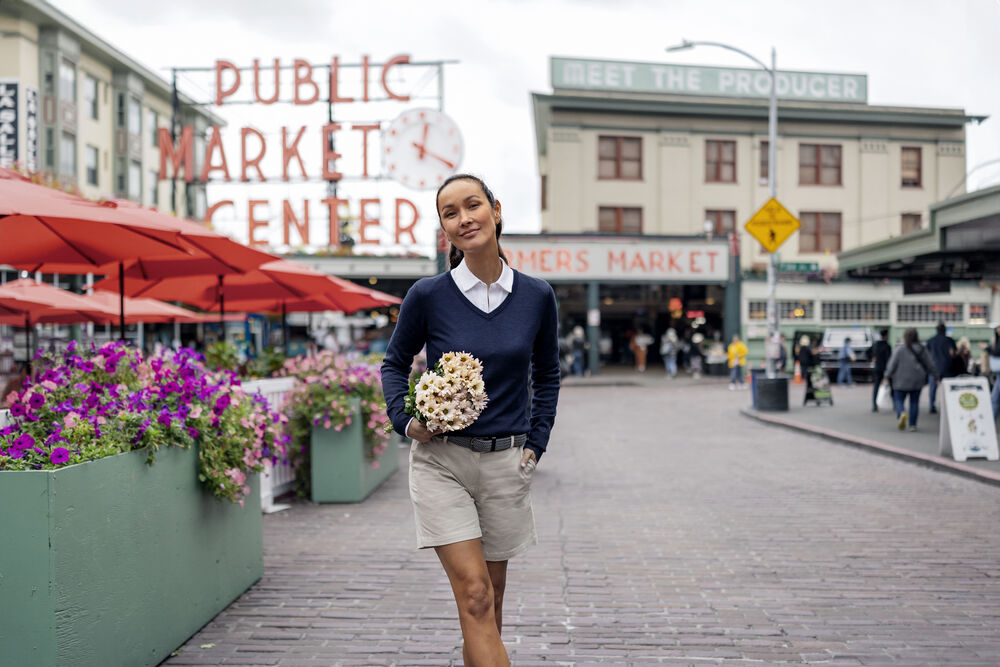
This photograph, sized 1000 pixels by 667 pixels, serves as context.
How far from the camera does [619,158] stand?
3403 centimetres

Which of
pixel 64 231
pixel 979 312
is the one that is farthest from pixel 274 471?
pixel 979 312

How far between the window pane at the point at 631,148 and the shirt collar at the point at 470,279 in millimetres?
32183

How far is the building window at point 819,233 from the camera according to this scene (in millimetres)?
35125

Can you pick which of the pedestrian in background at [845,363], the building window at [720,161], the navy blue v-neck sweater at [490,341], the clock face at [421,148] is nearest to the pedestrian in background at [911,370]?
the navy blue v-neck sweater at [490,341]

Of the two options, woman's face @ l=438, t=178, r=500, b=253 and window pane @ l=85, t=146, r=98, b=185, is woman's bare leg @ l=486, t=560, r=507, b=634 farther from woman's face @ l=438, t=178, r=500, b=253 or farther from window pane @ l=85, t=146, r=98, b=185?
window pane @ l=85, t=146, r=98, b=185

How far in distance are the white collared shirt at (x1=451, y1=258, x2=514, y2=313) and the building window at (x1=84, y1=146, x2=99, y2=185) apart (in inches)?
1375

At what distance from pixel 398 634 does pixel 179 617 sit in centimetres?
107

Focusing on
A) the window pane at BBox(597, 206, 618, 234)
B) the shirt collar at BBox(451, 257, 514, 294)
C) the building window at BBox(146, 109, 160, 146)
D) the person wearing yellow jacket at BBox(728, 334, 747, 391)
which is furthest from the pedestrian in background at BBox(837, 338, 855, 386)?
the building window at BBox(146, 109, 160, 146)

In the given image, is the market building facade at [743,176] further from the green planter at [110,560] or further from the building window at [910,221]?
the green planter at [110,560]

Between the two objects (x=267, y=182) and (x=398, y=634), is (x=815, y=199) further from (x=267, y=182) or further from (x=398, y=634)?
(x=398, y=634)

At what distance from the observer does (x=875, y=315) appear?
114 feet

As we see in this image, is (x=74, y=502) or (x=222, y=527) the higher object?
(x=74, y=502)

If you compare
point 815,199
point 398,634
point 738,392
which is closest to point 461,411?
point 398,634

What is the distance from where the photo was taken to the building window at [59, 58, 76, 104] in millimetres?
31438
